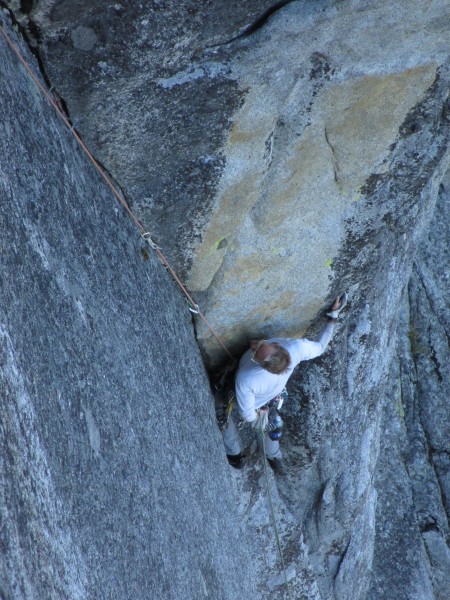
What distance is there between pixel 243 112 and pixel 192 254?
42.2 inches

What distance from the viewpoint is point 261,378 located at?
5379 mm

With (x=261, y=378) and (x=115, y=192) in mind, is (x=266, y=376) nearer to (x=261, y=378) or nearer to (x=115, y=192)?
(x=261, y=378)

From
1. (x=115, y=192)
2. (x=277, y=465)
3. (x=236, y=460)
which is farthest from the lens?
(x=277, y=465)

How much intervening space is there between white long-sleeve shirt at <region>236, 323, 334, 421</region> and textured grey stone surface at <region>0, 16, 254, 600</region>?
0.50 meters

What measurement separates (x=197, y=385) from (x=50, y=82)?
2.34 meters

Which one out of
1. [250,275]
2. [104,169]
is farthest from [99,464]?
[250,275]

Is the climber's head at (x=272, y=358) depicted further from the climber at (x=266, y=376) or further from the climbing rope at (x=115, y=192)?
the climbing rope at (x=115, y=192)

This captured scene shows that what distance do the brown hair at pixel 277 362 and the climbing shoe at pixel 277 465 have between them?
65.9 inches

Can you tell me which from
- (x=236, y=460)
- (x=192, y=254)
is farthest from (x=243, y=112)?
(x=236, y=460)

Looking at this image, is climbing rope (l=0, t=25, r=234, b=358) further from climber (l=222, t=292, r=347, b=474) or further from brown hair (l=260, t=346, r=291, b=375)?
brown hair (l=260, t=346, r=291, b=375)

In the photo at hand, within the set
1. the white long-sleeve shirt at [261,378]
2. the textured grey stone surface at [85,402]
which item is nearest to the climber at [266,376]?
the white long-sleeve shirt at [261,378]

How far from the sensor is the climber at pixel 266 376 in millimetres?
5230

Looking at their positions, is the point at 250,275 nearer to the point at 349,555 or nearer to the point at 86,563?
the point at 86,563

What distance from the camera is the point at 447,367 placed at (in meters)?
7.95
